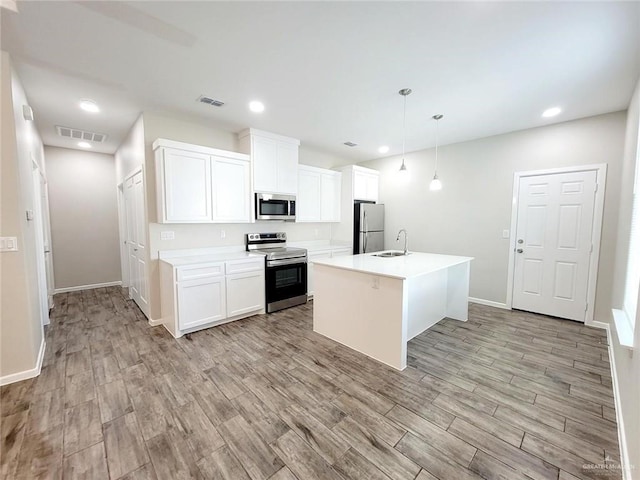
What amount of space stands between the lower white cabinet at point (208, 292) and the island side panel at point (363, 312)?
1.04m

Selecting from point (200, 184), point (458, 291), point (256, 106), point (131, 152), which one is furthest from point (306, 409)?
point (131, 152)

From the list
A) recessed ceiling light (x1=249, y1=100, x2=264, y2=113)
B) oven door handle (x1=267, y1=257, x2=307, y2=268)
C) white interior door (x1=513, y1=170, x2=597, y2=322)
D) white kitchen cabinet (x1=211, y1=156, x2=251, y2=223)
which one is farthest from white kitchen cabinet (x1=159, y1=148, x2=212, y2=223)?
white interior door (x1=513, y1=170, x2=597, y2=322)

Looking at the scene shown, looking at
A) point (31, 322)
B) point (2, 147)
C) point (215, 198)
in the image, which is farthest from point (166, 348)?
point (2, 147)

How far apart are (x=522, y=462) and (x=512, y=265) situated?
10.6 feet

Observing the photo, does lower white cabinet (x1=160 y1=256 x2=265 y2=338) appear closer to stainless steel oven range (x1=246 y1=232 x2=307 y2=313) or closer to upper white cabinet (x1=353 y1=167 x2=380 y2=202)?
stainless steel oven range (x1=246 y1=232 x2=307 y2=313)

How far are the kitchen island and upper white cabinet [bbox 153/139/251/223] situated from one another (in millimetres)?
1638

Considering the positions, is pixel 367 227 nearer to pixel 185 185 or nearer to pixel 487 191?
pixel 487 191

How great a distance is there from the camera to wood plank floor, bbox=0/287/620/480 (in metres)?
1.53

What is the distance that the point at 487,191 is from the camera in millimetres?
4254

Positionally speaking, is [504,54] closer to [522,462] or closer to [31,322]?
[522,462]

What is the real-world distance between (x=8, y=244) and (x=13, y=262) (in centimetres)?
16

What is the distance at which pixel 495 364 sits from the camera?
2.58 metres

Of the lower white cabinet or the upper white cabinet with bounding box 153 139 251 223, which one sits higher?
the upper white cabinet with bounding box 153 139 251 223

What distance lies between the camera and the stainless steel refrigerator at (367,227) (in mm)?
5164
